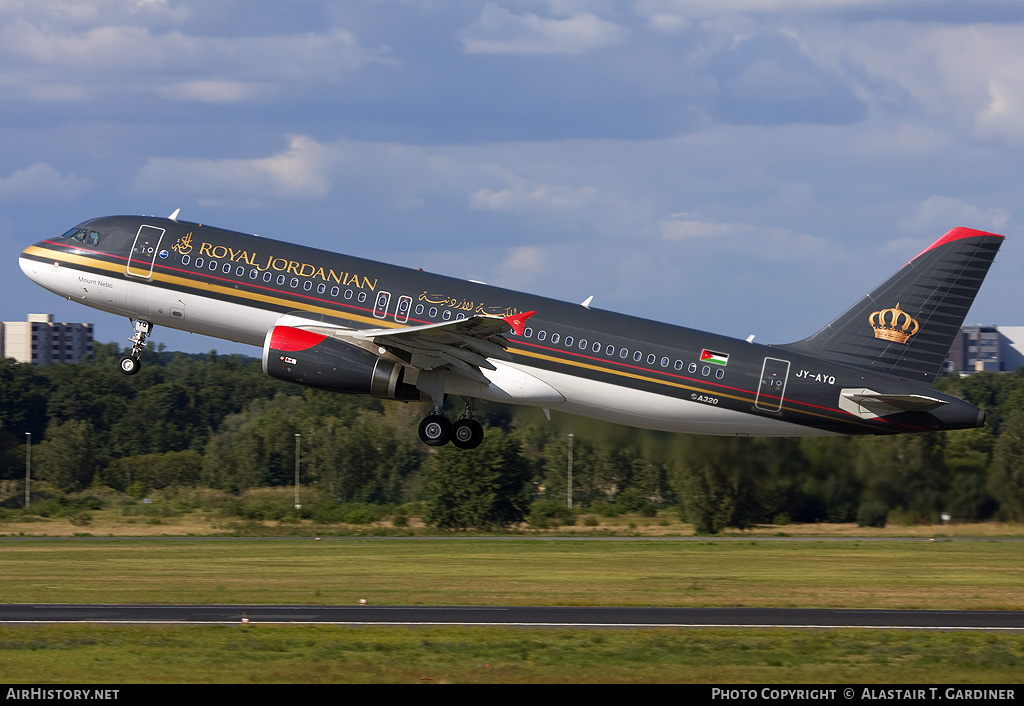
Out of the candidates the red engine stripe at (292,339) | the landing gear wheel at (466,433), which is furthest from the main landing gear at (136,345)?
the landing gear wheel at (466,433)

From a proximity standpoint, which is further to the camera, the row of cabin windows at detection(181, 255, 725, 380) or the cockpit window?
the cockpit window

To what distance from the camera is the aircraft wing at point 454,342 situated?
31.1 meters

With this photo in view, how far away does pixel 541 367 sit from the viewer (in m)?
33.6

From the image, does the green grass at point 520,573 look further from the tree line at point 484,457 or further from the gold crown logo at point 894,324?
the gold crown logo at point 894,324

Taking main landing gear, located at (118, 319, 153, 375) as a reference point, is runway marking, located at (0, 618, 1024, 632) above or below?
below

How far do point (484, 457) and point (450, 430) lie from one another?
127 ft

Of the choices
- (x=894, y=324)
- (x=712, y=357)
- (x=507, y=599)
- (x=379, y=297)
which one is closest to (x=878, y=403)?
(x=894, y=324)

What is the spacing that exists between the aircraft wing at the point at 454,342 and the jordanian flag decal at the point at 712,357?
527 centimetres

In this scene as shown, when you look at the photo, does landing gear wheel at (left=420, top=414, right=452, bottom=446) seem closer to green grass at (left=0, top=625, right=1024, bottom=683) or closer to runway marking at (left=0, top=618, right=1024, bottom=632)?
runway marking at (left=0, top=618, right=1024, bottom=632)

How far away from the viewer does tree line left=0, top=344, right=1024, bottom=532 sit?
140ft

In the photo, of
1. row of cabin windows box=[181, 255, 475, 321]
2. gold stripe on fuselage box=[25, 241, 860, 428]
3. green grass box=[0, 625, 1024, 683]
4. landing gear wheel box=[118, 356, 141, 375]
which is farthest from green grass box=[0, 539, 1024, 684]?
row of cabin windows box=[181, 255, 475, 321]

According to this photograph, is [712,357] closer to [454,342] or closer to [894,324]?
[894,324]

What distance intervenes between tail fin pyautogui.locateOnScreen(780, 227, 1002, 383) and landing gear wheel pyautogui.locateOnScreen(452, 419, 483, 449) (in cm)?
1026
